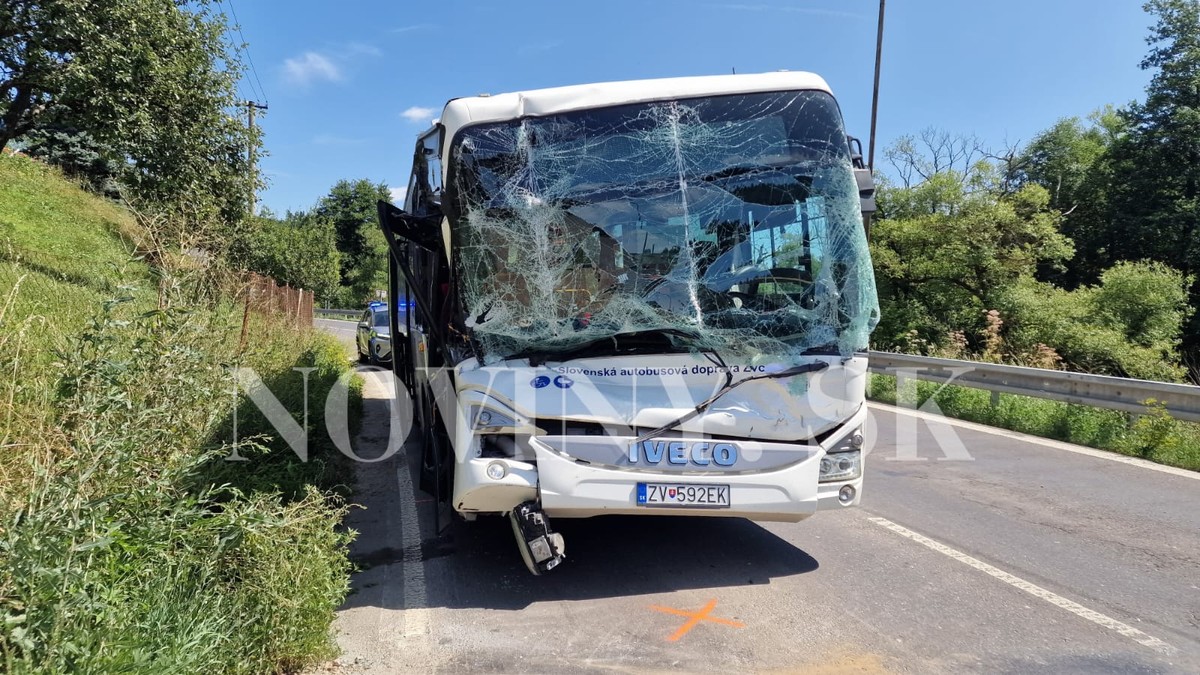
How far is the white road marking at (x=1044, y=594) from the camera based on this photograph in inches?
140

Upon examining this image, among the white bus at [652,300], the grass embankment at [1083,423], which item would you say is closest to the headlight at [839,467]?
the white bus at [652,300]

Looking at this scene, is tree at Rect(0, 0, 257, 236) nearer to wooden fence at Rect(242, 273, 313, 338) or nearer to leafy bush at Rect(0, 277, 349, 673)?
wooden fence at Rect(242, 273, 313, 338)

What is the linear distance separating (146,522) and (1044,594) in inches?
193

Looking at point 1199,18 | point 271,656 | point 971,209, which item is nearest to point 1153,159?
point 1199,18

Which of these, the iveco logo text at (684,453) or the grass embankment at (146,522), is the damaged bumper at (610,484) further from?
the grass embankment at (146,522)

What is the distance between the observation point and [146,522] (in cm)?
332

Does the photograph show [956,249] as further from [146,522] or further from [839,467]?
[146,522]

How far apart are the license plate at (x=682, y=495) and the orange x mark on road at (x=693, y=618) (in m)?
0.60

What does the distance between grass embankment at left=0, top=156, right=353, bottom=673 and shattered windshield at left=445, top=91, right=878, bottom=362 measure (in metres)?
1.58

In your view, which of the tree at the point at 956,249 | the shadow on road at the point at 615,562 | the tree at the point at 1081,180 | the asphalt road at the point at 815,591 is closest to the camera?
the asphalt road at the point at 815,591

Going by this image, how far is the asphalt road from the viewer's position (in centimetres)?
345

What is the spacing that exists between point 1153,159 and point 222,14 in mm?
34879

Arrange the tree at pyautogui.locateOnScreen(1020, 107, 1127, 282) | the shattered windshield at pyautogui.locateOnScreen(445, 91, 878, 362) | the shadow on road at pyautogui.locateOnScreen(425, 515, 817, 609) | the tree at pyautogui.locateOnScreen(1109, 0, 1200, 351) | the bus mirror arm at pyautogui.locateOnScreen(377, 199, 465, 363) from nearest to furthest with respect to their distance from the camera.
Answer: the shattered windshield at pyautogui.locateOnScreen(445, 91, 878, 362) → the shadow on road at pyautogui.locateOnScreen(425, 515, 817, 609) → the bus mirror arm at pyautogui.locateOnScreen(377, 199, 465, 363) → the tree at pyautogui.locateOnScreen(1109, 0, 1200, 351) → the tree at pyautogui.locateOnScreen(1020, 107, 1127, 282)

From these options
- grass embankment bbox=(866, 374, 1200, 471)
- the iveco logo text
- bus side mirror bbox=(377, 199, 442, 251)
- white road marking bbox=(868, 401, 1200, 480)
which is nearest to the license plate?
the iveco logo text
